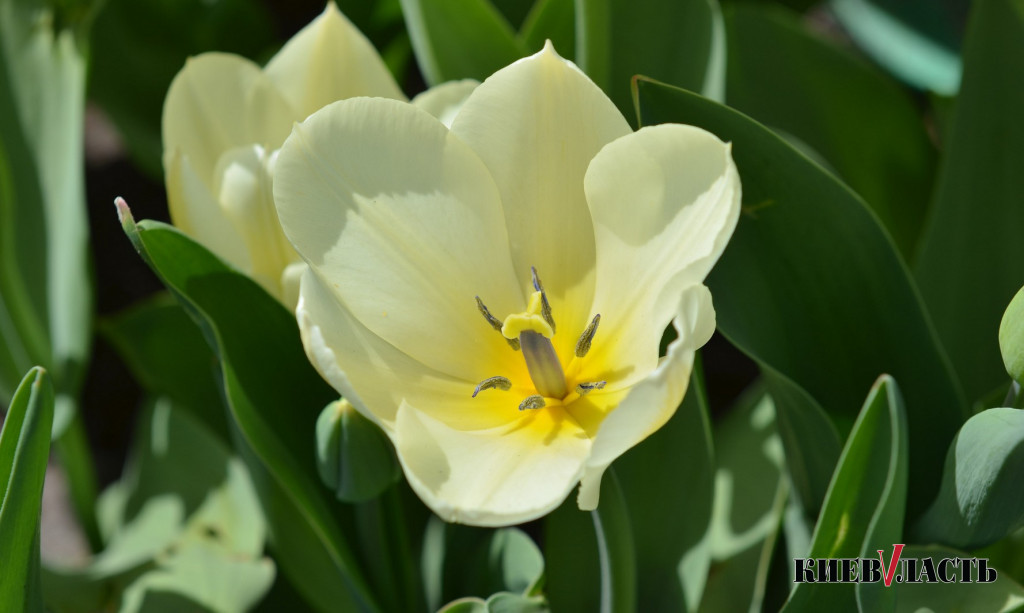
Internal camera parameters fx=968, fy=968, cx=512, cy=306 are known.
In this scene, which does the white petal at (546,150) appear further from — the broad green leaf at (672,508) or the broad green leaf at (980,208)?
the broad green leaf at (980,208)

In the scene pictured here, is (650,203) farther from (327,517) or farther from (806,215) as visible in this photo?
(327,517)

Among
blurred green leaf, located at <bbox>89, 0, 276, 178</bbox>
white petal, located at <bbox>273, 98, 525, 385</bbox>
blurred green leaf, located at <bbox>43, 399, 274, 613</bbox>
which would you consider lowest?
blurred green leaf, located at <bbox>43, 399, 274, 613</bbox>

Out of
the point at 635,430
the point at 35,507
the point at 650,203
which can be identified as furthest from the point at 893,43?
the point at 35,507

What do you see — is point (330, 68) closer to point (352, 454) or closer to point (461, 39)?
point (461, 39)

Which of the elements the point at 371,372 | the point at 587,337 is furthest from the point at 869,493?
the point at 371,372

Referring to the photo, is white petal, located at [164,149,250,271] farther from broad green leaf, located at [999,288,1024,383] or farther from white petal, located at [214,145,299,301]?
broad green leaf, located at [999,288,1024,383]

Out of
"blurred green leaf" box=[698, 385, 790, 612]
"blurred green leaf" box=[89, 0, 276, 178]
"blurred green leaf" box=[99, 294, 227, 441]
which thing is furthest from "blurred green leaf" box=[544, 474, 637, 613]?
"blurred green leaf" box=[89, 0, 276, 178]

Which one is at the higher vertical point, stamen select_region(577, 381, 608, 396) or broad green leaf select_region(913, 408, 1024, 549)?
Result: stamen select_region(577, 381, 608, 396)
